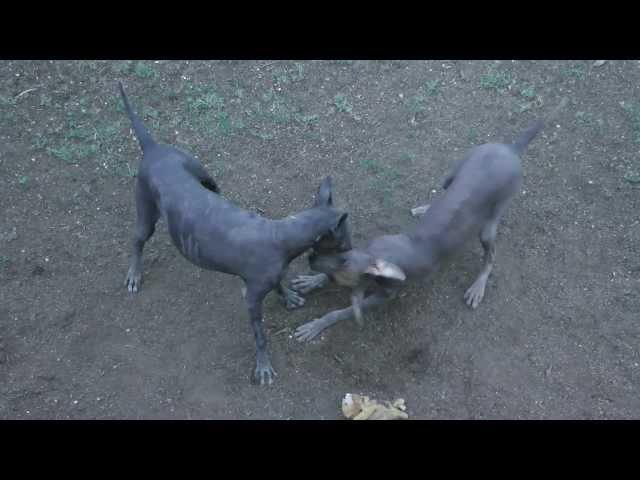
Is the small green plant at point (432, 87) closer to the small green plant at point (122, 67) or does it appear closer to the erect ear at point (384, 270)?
the erect ear at point (384, 270)

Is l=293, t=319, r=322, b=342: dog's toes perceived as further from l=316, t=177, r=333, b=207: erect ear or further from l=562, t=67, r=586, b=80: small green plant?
l=562, t=67, r=586, b=80: small green plant

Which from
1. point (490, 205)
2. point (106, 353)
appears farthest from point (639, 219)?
point (106, 353)

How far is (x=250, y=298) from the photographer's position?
4336mm

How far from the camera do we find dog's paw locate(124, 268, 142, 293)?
17.0ft

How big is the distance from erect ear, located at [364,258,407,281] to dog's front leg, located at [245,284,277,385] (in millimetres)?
757

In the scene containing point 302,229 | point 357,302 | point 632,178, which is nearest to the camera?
point 302,229

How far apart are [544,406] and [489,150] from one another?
78.3 inches

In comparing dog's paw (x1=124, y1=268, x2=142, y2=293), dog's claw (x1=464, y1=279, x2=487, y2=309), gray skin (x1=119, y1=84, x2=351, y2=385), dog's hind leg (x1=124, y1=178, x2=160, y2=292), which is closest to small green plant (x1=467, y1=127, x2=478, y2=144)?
dog's claw (x1=464, y1=279, x2=487, y2=309)

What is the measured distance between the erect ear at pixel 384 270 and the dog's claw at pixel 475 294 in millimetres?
904

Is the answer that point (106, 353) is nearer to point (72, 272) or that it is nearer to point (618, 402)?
point (72, 272)

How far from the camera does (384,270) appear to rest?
14.3 feet

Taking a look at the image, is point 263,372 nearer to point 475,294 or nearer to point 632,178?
point 475,294

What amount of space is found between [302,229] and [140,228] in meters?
1.52

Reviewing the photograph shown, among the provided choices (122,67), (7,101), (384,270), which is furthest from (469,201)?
(7,101)
